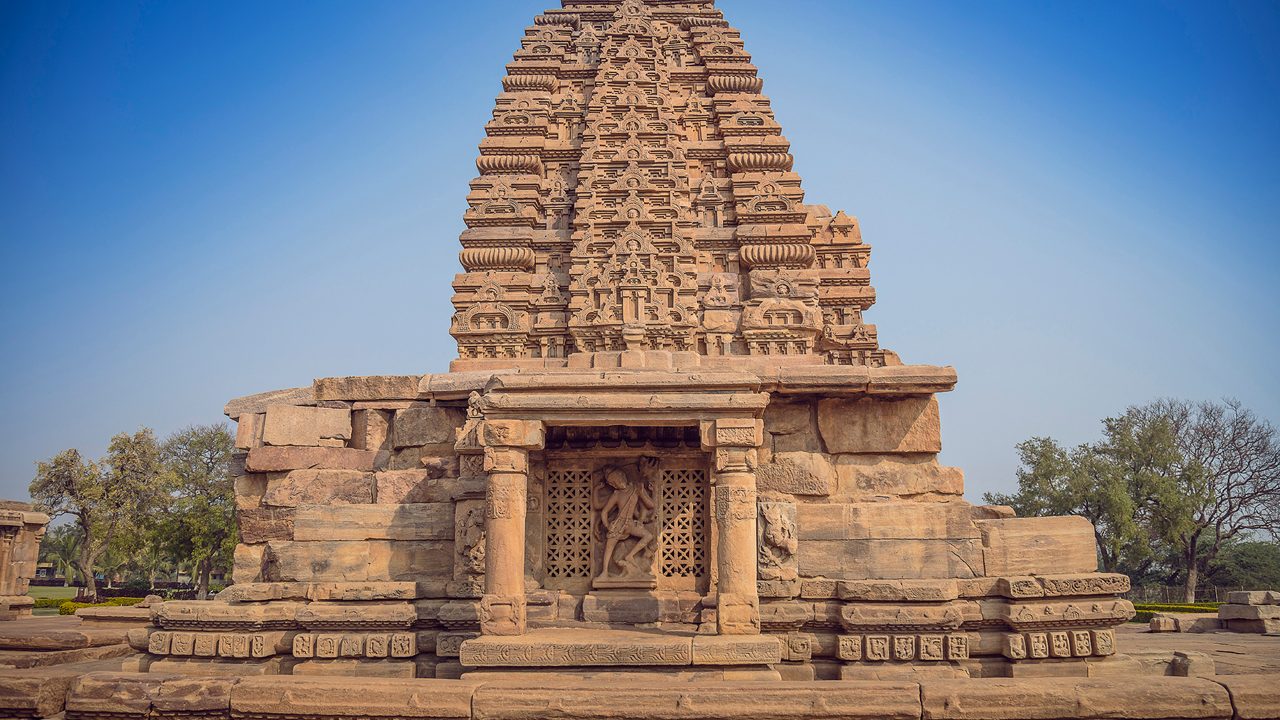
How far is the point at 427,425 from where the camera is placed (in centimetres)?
854

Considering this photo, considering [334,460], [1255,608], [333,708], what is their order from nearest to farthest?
1. [333,708]
2. [334,460]
3. [1255,608]

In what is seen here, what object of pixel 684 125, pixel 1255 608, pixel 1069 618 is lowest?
pixel 1255 608

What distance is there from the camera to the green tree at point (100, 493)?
102 feet

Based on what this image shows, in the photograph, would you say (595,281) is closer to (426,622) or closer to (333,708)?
(426,622)

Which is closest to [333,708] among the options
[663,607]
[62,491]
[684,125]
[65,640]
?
[663,607]

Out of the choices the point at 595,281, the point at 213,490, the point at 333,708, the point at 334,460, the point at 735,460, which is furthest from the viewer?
the point at 213,490

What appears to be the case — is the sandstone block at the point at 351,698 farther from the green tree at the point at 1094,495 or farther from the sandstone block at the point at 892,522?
the green tree at the point at 1094,495

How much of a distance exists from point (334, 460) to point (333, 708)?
3557 millimetres

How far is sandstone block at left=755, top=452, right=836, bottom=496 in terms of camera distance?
7.75m

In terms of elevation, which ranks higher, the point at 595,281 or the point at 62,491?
the point at 595,281

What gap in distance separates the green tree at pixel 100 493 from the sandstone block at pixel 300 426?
28.2 m

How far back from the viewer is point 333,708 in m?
5.46

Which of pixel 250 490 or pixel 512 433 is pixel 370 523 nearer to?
pixel 250 490

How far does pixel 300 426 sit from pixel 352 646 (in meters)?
2.52
